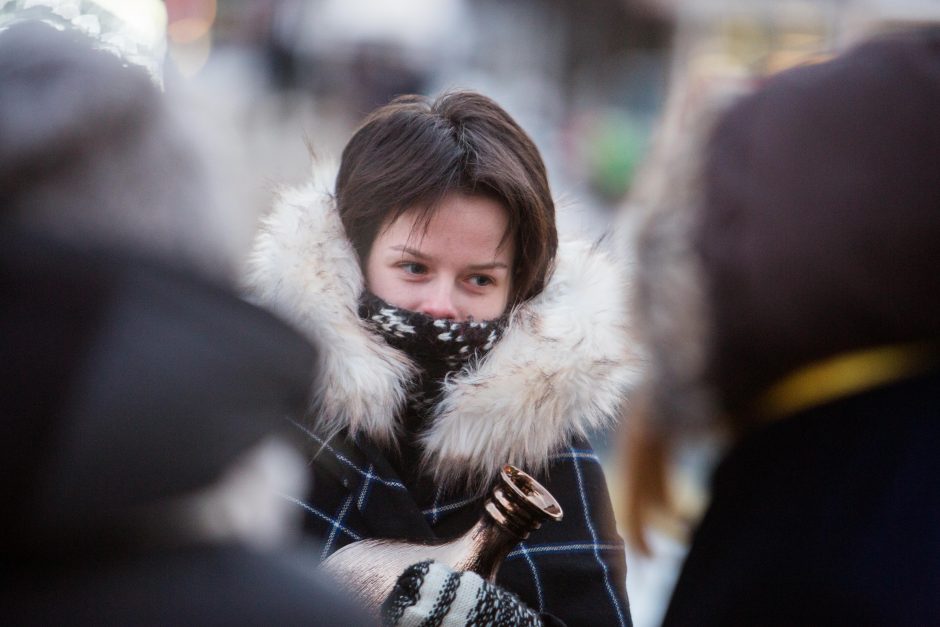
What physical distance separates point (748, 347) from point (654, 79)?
979cm

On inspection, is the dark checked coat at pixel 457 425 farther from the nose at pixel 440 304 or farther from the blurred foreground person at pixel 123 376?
the blurred foreground person at pixel 123 376

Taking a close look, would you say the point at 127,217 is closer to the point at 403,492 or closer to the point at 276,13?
the point at 403,492

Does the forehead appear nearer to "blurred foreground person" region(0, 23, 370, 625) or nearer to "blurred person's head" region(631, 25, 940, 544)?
"blurred person's head" region(631, 25, 940, 544)

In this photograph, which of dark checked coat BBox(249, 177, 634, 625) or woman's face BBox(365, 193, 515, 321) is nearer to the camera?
dark checked coat BBox(249, 177, 634, 625)

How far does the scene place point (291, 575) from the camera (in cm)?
94

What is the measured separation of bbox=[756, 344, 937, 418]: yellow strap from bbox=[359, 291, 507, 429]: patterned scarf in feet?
2.54

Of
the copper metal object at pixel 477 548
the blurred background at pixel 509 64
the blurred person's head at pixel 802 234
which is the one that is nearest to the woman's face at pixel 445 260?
the blurred background at pixel 509 64

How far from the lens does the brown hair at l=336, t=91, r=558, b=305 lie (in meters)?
1.83

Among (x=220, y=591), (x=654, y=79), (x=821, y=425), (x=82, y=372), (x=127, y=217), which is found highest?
(x=654, y=79)

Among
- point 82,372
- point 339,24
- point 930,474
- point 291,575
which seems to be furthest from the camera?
point 339,24

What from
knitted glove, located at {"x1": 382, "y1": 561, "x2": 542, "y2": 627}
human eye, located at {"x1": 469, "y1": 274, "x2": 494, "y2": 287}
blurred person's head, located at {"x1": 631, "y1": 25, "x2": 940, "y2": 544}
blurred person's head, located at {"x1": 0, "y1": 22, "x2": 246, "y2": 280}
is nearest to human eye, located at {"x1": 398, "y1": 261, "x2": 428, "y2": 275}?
human eye, located at {"x1": 469, "y1": 274, "x2": 494, "y2": 287}

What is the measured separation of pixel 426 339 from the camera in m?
1.80

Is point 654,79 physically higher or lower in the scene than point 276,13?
higher

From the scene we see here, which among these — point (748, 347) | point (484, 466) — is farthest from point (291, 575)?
point (484, 466)
